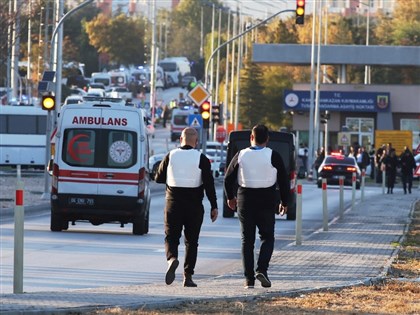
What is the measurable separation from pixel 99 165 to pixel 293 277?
983 cm

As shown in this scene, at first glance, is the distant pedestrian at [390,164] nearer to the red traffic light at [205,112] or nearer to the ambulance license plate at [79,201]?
the red traffic light at [205,112]

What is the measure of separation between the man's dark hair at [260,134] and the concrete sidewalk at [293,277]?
1575mm

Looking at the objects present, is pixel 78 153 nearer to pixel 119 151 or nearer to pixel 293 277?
pixel 119 151

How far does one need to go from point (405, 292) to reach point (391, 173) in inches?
1435

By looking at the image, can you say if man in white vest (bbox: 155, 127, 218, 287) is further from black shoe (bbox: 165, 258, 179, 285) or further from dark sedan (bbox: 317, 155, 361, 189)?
dark sedan (bbox: 317, 155, 361, 189)

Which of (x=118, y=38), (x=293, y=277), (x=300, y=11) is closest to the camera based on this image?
(x=293, y=277)

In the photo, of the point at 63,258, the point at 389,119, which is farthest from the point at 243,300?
the point at 389,119

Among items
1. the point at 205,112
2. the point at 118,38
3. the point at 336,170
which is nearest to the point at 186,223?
the point at 205,112

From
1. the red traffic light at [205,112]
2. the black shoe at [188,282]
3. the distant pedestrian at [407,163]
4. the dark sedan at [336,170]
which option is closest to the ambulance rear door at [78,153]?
the black shoe at [188,282]

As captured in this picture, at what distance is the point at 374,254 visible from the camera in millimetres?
20641

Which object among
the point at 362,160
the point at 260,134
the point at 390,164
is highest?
the point at 260,134

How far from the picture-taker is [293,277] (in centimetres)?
1658

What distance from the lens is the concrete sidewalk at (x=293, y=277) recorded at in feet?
39.5

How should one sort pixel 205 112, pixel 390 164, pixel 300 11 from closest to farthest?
pixel 300 11 < pixel 205 112 < pixel 390 164
